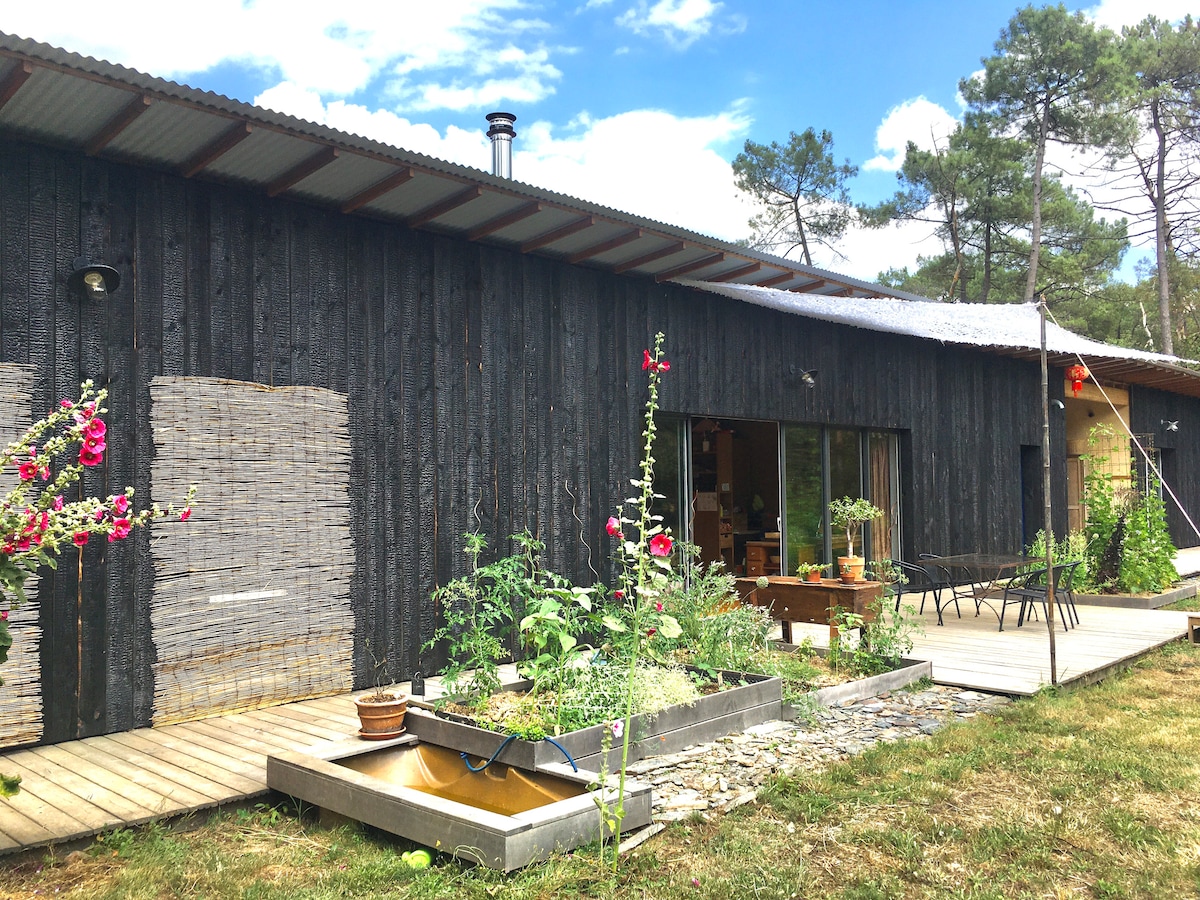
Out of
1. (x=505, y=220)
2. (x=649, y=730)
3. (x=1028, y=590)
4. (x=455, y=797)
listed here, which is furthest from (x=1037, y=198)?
(x=455, y=797)

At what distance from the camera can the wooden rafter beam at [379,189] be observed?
4.95 meters

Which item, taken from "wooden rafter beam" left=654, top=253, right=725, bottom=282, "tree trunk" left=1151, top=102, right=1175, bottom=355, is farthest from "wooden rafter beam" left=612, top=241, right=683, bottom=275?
"tree trunk" left=1151, top=102, right=1175, bottom=355

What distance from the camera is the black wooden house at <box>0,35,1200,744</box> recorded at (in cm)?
442

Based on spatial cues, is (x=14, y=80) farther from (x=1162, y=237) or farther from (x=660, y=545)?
(x=1162, y=237)

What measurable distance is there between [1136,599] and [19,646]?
9455 millimetres

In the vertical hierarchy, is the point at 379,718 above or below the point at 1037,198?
below

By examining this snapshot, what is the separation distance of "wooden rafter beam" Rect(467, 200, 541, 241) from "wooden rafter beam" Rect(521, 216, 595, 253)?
1.03 feet

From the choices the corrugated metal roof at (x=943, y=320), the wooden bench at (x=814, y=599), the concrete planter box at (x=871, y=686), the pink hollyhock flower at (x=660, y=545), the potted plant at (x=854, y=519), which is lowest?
the concrete planter box at (x=871, y=686)

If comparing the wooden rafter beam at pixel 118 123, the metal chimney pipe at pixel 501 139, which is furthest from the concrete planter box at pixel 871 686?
the metal chimney pipe at pixel 501 139

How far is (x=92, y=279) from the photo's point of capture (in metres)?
4.57

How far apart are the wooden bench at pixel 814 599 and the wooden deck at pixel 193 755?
25.5 inches

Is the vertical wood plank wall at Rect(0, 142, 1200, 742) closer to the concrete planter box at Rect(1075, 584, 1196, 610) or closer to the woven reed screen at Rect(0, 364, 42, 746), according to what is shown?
the woven reed screen at Rect(0, 364, 42, 746)

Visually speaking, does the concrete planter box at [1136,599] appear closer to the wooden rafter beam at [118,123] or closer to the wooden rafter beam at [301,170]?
the wooden rafter beam at [301,170]

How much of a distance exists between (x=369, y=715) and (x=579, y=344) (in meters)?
3.48
